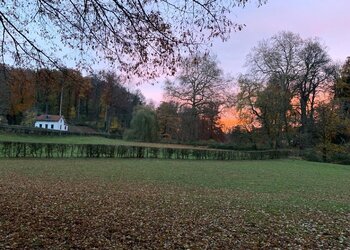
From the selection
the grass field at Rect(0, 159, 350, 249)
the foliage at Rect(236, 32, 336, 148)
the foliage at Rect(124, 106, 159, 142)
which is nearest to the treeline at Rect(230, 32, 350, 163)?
the foliage at Rect(236, 32, 336, 148)

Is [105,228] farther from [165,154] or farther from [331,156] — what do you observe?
[331,156]

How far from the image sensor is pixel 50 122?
71750 mm

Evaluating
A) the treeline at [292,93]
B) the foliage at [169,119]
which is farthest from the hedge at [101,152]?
the foliage at [169,119]

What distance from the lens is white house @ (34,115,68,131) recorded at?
235 feet

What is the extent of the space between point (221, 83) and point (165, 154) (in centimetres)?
2403

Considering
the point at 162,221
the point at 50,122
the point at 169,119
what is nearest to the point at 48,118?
the point at 50,122

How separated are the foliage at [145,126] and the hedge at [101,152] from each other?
73.4ft

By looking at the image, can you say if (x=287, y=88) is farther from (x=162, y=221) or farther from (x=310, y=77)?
(x=162, y=221)

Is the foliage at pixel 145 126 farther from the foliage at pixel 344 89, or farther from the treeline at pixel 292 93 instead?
the foliage at pixel 344 89

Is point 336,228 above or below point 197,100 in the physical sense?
below

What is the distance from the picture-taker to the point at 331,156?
132 ft

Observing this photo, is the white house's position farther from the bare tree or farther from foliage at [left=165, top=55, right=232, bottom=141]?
the bare tree

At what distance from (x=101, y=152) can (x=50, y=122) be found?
158 ft

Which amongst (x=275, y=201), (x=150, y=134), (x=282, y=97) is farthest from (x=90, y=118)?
(x=275, y=201)
